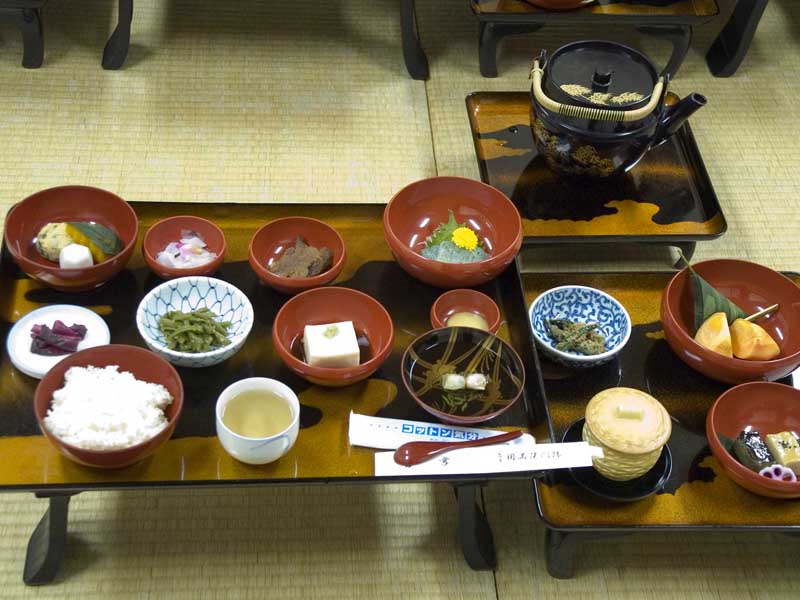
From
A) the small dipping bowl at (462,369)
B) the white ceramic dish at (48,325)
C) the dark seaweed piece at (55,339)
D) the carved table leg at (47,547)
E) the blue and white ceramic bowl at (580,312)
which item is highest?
the small dipping bowl at (462,369)

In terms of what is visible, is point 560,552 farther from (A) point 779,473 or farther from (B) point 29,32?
(B) point 29,32

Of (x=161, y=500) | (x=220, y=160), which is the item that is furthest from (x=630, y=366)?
(x=220, y=160)

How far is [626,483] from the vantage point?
1731 mm

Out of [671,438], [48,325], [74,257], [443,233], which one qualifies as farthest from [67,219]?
[671,438]

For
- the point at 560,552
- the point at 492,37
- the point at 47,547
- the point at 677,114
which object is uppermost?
the point at 677,114

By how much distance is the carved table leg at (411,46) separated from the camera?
2.89 meters

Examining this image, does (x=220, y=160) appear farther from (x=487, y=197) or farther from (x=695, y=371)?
(x=695, y=371)

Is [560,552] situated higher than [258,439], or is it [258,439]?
[258,439]

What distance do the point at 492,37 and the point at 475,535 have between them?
1.63 metres

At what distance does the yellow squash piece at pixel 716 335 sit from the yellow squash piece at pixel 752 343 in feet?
0.08

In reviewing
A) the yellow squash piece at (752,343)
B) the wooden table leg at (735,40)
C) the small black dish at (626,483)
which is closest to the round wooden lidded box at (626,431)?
the small black dish at (626,483)

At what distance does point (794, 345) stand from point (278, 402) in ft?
3.58

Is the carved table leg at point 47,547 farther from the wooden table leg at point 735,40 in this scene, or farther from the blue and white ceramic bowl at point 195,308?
the wooden table leg at point 735,40

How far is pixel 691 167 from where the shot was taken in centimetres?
239
